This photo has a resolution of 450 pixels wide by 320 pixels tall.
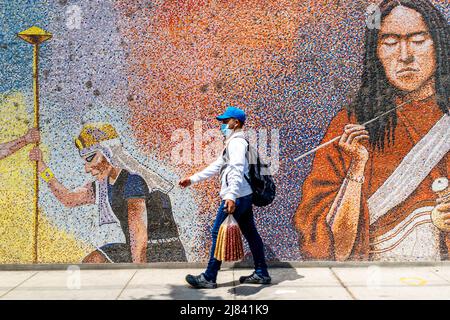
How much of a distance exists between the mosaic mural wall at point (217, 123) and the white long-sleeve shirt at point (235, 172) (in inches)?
28.8

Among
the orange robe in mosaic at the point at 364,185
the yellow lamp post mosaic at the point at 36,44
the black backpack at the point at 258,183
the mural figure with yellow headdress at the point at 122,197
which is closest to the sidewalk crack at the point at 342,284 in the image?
the orange robe in mosaic at the point at 364,185

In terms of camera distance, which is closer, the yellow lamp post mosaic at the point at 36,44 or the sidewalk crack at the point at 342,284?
the sidewalk crack at the point at 342,284

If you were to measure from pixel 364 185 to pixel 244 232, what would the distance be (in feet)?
4.87

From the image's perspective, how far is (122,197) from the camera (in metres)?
6.47

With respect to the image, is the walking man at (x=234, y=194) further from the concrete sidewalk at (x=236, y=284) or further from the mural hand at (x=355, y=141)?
the mural hand at (x=355, y=141)

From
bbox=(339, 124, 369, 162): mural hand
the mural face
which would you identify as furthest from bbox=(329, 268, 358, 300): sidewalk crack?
the mural face

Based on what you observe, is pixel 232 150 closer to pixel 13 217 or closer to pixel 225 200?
pixel 225 200

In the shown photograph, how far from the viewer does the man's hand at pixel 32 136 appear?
21.2ft

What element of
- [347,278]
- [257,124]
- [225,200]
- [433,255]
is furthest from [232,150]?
[433,255]

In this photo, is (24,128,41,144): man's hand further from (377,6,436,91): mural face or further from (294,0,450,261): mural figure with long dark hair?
(377,6,436,91): mural face

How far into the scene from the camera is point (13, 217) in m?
6.47

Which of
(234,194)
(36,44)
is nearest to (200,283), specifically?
(234,194)

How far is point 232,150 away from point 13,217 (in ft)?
8.43

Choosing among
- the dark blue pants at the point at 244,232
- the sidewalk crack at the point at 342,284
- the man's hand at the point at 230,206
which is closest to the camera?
the sidewalk crack at the point at 342,284
